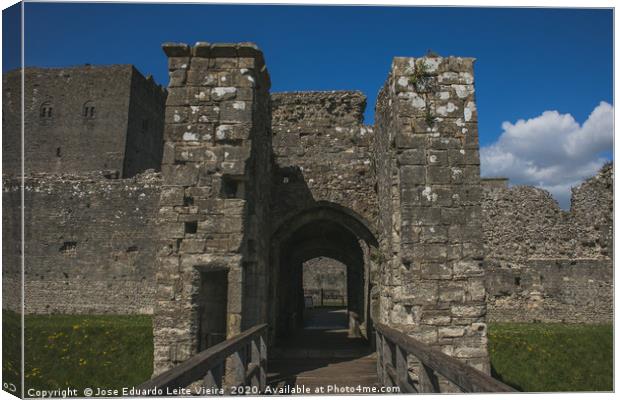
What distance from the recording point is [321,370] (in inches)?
328

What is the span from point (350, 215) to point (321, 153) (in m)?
1.42

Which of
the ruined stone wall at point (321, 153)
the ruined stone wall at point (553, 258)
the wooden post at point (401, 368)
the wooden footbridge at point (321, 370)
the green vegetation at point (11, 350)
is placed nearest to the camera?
the wooden footbridge at point (321, 370)

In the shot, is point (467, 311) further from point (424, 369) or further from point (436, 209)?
point (424, 369)

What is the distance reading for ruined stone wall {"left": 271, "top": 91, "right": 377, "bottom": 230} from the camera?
34.1 ft

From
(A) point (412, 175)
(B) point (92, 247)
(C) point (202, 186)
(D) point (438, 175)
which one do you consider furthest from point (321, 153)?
(B) point (92, 247)

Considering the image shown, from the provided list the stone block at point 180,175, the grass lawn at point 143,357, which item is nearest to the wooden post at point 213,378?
the stone block at point 180,175

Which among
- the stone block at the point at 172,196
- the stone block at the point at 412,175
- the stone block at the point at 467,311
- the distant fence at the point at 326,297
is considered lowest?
the distant fence at the point at 326,297

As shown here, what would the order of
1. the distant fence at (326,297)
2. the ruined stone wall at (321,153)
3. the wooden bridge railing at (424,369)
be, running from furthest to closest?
the distant fence at (326,297) < the ruined stone wall at (321,153) < the wooden bridge railing at (424,369)

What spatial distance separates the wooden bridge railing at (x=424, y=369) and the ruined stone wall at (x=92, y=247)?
1519cm

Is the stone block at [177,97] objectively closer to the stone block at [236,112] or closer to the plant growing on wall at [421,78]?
the stone block at [236,112]

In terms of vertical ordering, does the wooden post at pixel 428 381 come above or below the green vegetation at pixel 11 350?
below

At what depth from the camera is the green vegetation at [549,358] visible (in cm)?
980

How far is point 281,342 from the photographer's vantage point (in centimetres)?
1204

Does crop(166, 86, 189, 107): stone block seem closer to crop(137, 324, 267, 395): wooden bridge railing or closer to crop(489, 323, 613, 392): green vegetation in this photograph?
crop(137, 324, 267, 395): wooden bridge railing
